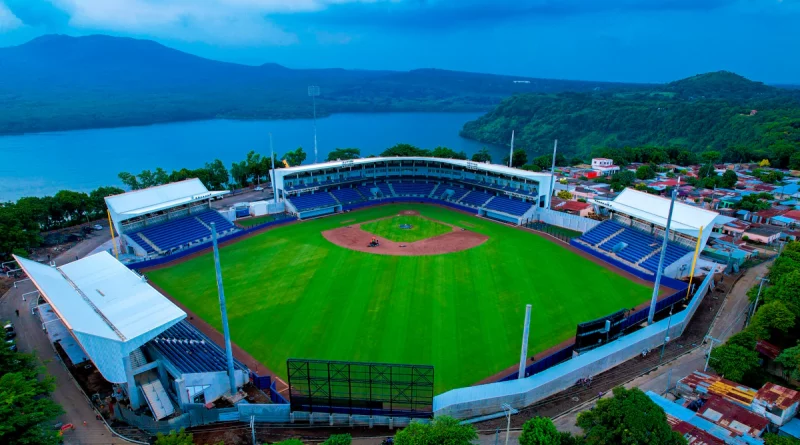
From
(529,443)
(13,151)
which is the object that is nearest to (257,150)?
(13,151)

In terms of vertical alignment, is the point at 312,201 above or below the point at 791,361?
above

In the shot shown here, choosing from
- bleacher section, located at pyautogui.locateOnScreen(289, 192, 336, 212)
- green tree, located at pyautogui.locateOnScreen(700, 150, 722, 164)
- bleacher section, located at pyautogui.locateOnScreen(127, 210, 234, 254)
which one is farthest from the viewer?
green tree, located at pyautogui.locateOnScreen(700, 150, 722, 164)

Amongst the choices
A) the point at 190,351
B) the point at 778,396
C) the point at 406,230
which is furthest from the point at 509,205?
the point at 190,351

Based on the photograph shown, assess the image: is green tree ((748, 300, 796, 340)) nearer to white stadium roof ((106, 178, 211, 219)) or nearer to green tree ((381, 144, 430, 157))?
white stadium roof ((106, 178, 211, 219))

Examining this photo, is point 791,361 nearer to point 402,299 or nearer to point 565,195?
point 402,299

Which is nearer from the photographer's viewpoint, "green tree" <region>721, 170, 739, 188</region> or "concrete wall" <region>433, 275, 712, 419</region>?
"concrete wall" <region>433, 275, 712, 419</region>

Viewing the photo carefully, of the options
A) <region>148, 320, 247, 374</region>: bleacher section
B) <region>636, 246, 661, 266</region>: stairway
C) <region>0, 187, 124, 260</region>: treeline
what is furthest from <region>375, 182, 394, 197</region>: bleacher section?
<region>148, 320, 247, 374</region>: bleacher section

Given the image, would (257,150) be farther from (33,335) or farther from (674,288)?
(674,288)
